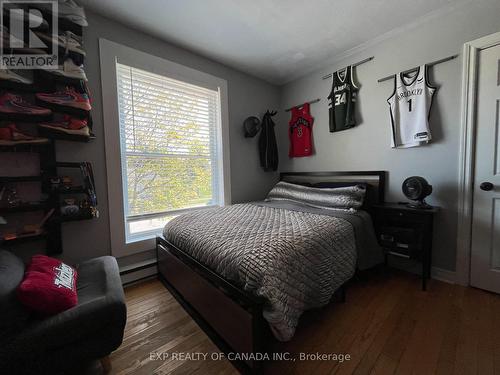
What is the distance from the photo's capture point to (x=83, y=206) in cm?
171

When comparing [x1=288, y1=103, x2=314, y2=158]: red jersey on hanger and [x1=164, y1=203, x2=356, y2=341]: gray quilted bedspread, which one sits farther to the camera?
[x1=288, y1=103, x2=314, y2=158]: red jersey on hanger

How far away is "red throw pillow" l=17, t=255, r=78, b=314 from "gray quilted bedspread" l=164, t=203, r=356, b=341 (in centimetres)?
68

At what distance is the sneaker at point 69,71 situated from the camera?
1.53m

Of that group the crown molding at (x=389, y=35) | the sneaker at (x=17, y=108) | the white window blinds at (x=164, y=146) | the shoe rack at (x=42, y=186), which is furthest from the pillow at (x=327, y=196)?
the sneaker at (x=17, y=108)

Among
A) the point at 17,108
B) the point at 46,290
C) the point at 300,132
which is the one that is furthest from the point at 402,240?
the point at 17,108

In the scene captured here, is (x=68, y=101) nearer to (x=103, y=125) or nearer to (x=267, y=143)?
(x=103, y=125)

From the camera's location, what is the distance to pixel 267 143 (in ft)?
10.2

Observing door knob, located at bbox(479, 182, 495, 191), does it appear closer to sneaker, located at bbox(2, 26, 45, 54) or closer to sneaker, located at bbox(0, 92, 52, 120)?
sneaker, located at bbox(0, 92, 52, 120)

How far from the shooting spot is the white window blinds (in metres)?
2.03

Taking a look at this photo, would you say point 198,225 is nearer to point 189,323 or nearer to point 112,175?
point 189,323

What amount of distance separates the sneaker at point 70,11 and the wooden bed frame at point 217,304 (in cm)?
193

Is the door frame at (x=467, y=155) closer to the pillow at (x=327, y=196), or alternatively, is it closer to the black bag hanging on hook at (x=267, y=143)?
the pillow at (x=327, y=196)

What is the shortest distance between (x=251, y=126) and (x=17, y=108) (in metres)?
2.23

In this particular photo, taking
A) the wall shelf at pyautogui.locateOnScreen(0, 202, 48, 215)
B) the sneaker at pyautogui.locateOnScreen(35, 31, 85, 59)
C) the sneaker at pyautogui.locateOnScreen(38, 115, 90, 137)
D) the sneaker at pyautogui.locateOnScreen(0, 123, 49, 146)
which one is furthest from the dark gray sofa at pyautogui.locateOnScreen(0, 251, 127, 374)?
the sneaker at pyautogui.locateOnScreen(35, 31, 85, 59)
